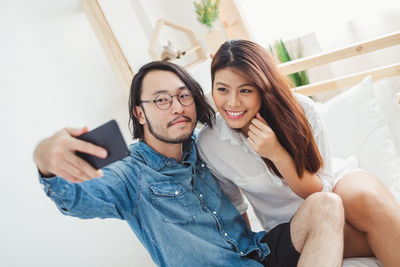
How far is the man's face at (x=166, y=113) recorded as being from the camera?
1.13 metres

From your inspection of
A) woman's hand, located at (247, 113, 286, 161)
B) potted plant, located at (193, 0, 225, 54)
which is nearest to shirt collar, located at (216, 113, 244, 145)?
woman's hand, located at (247, 113, 286, 161)

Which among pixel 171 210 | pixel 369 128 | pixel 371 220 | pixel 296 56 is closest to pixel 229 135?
pixel 171 210

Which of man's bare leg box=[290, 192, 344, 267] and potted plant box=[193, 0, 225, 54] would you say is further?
potted plant box=[193, 0, 225, 54]

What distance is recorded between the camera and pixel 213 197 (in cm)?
121

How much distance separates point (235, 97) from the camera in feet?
3.72

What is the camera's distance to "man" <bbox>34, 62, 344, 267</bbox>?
3.18 feet

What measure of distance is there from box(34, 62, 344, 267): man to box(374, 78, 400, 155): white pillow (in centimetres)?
85

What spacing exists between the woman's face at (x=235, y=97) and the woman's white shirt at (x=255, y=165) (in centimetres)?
10

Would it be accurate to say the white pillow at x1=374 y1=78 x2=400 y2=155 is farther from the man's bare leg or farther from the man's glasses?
the man's glasses

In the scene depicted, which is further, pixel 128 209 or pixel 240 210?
pixel 240 210

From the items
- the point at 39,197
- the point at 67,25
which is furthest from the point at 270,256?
the point at 67,25

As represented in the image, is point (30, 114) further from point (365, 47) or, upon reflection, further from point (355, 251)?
point (365, 47)

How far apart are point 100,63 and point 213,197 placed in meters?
1.14

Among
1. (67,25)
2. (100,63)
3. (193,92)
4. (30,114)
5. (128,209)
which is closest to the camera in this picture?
(128,209)
